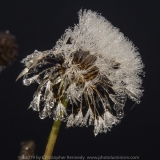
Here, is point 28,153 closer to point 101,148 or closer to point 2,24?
point 2,24

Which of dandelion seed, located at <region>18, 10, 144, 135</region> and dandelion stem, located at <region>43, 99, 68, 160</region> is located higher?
dandelion seed, located at <region>18, 10, 144, 135</region>

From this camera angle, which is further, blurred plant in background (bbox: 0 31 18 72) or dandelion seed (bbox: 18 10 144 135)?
dandelion seed (bbox: 18 10 144 135)

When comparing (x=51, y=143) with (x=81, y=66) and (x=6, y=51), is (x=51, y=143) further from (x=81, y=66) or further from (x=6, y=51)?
(x=6, y=51)

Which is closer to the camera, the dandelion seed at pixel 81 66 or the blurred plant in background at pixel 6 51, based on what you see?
the blurred plant in background at pixel 6 51

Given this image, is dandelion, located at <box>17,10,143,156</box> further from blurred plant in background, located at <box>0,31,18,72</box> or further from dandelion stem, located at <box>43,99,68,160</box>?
blurred plant in background, located at <box>0,31,18,72</box>

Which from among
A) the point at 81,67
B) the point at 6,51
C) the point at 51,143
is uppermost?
the point at 81,67

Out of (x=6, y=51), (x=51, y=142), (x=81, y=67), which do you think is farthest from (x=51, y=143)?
(x=6, y=51)

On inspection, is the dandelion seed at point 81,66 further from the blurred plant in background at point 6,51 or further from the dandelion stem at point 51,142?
the blurred plant in background at point 6,51

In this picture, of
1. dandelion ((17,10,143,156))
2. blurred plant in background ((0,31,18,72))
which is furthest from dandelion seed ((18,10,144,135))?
blurred plant in background ((0,31,18,72))

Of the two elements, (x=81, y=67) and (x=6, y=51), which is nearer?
(x=6, y=51)

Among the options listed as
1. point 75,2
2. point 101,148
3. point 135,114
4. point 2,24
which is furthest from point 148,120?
point 2,24

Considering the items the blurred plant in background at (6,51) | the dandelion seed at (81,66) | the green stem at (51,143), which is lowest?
the green stem at (51,143)

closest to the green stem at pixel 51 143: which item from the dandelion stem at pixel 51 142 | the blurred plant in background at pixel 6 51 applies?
the dandelion stem at pixel 51 142
